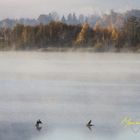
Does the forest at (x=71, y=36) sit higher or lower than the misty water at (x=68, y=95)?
higher

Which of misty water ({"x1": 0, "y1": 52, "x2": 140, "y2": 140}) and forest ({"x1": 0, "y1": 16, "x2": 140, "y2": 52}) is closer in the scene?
misty water ({"x1": 0, "y1": 52, "x2": 140, "y2": 140})

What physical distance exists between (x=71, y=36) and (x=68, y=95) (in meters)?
3.26

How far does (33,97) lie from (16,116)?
7.67 ft

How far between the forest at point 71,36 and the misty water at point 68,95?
67cm

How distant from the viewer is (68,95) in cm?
840

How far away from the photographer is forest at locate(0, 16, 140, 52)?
38.1ft

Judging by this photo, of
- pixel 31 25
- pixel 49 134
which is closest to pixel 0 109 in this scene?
pixel 49 134

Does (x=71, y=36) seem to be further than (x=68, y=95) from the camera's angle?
Yes

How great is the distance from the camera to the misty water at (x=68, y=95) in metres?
5.30

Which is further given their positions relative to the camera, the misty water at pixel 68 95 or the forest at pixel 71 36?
the forest at pixel 71 36

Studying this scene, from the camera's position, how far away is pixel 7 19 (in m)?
12.4

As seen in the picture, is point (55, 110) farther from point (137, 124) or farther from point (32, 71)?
point (32, 71)

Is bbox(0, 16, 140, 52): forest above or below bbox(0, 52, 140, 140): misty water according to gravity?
above

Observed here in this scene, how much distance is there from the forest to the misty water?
0.67 meters
